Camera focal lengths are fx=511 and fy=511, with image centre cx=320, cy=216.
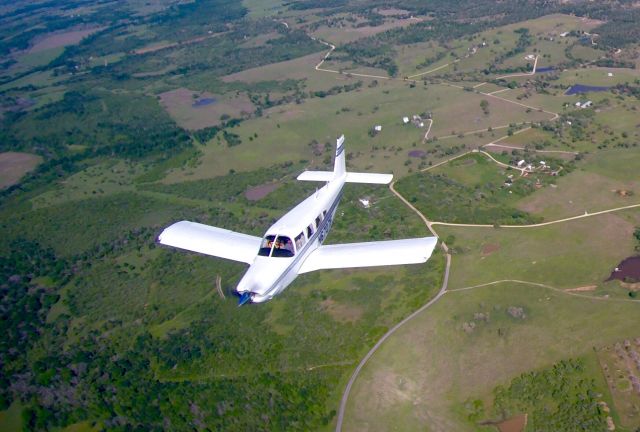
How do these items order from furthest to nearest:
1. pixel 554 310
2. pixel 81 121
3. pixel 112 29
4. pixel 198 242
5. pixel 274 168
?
pixel 112 29 → pixel 81 121 → pixel 274 168 → pixel 554 310 → pixel 198 242

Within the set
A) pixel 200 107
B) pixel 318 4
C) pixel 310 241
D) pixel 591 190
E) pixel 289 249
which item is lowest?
pixel 318 4

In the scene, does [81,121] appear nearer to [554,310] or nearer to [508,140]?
[508,140]

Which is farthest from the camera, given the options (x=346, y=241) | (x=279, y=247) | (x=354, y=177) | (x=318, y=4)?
(x=318, y=4)

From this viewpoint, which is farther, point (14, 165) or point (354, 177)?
point (14, 165)

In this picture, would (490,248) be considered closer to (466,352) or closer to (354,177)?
(466,352)

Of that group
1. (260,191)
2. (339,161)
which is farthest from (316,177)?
(260,191)

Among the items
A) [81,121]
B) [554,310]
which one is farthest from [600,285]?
[81,121]

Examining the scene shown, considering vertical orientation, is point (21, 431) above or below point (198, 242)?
below
